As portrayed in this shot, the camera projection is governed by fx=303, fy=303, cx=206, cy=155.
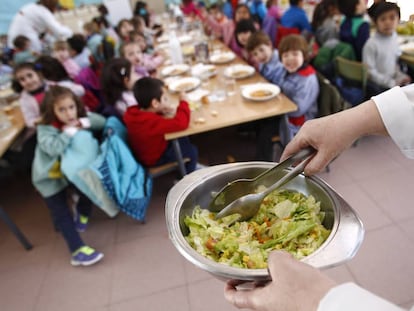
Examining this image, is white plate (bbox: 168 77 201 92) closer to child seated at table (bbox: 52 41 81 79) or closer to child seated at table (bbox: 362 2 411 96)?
child seated at table (bbox: 52 41 81 79)

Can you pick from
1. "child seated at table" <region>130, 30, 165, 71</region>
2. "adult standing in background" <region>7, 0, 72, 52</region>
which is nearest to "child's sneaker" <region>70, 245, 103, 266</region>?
"child seated at table" <region>130, 30, 165, 71</region>

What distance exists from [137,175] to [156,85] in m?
0.58

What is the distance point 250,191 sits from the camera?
83cm

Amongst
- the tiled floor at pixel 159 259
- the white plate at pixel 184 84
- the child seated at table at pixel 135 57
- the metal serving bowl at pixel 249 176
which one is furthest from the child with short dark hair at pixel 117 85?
the metal serving bowl at pixel 249 176

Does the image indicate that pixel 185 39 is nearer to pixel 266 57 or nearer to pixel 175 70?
pixel 175 70

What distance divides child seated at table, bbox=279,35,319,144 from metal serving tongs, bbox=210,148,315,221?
1.24 meters

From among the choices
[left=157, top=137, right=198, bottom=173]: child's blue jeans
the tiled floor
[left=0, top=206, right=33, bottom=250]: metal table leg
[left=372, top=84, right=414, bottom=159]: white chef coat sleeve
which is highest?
→ [left=372, top=84, right=414, bottom=159]: white chef coat sleeve

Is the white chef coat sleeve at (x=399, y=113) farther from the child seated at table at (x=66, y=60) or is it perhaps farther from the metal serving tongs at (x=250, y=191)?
the child seated at table at (x=66, y=60)

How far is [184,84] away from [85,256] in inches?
57.0

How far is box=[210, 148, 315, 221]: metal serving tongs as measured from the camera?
763 millimetres

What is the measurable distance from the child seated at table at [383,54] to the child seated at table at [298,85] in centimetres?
68

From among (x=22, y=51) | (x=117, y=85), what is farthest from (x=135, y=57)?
(x=22, y=51)

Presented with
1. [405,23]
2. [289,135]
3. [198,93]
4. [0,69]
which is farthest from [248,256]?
[0,69]

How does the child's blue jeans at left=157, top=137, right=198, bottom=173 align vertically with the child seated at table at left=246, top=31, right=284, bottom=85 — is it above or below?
below
